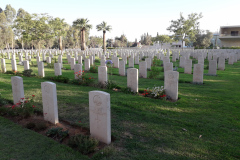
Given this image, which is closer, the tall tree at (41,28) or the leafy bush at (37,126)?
the leafy bush at (37,126)

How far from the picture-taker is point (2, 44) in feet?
160

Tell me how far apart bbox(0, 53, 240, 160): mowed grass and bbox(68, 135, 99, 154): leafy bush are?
0.19 metres

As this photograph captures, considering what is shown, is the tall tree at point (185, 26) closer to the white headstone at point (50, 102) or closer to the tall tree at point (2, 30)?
the white headstone at point (50, 102)

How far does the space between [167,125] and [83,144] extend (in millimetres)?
2144

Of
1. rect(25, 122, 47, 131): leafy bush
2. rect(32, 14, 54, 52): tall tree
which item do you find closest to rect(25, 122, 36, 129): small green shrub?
rect(25, 122, 47, 131): leafy bush

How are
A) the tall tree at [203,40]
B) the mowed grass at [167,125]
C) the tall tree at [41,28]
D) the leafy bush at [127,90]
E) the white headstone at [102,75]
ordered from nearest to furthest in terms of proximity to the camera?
the mowed grass at [167,125] < the leafy bush at [127,90] < the white headstone at [102,75] < the tall tree at [41,28] < the tall tree at [203,40]

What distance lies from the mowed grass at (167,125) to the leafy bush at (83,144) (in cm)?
19

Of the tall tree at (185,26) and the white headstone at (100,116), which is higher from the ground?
the tall tree at (185,26)

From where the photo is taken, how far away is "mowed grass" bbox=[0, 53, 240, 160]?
3.55 meters

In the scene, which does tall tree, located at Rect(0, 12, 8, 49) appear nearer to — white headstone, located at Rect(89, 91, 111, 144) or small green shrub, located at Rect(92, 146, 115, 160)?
white headstone, located at Rect(89, 91, 111, 144)

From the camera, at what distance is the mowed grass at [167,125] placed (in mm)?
3551

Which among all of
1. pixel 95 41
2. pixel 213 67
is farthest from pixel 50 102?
pixel 95 41

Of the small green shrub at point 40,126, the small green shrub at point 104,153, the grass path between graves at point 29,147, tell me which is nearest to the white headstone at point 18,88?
the grass path between graves at point 29,147

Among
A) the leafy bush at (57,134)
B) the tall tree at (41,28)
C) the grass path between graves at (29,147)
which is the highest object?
the tall tree at (41,28)
